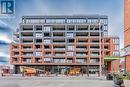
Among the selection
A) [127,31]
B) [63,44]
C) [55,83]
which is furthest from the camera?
[63,44]

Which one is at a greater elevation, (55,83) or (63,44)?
(63,44)

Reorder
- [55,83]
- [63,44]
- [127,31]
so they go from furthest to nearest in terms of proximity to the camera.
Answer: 1. [63,44]
2. [127,31]
3. [55,83]

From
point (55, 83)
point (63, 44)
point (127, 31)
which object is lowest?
point (55, 83)

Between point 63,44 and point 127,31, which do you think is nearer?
point 127,31

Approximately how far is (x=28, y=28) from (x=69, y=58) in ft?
63.1

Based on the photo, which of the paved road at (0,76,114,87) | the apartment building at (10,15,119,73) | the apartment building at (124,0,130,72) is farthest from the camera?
the apartment building at (10,15,119,73)

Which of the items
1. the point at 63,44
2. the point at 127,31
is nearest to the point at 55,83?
the point at 127,31

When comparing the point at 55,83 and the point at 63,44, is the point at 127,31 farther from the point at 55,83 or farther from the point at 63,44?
the point at 63,44

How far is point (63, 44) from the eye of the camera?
107750 mm

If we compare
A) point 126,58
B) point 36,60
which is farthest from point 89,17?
point 126,58

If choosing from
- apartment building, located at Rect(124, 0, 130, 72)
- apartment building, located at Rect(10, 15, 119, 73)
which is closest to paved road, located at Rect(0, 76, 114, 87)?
apartment building, located at Rect(124, 0, 130, 72)

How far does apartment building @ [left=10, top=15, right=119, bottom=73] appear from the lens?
106562 millimetres

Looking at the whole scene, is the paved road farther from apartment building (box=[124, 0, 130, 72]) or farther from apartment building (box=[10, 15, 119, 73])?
apartment building (box=[10, 15, 119, 73])

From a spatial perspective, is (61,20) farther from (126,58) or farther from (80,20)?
(126,58)
